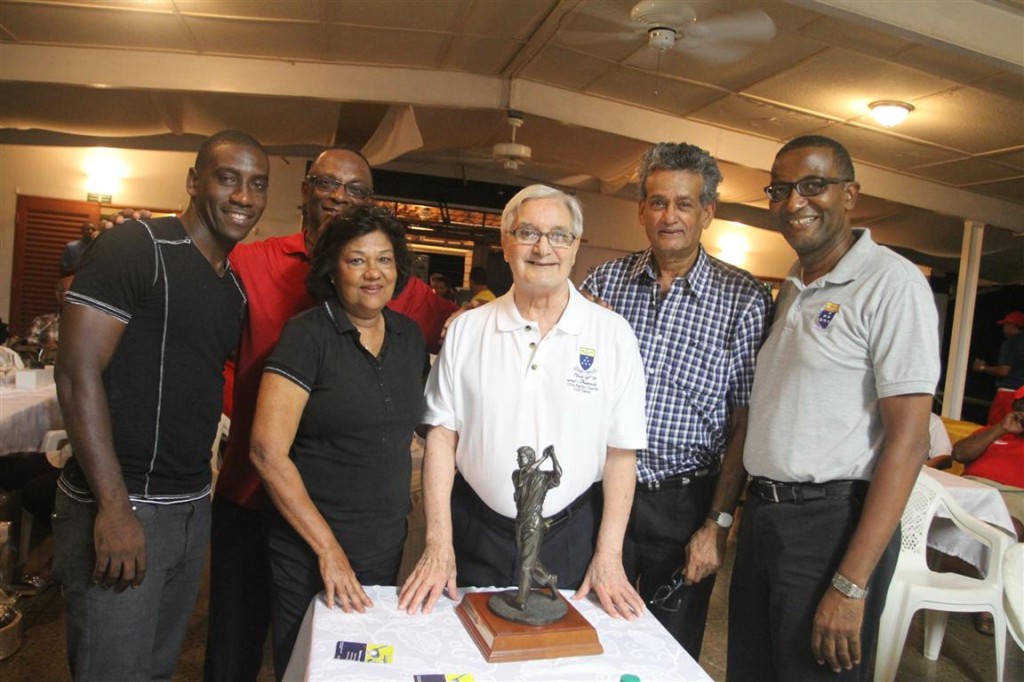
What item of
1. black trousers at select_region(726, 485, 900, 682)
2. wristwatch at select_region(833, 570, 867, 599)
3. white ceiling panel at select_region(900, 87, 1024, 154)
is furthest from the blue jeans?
white ceiling panel at select_region(900, 87, 1024, 154)

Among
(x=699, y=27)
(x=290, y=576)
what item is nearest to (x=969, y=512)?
(x=699, y=27)

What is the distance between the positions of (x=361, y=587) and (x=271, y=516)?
336 mm

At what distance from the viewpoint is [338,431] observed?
172 cm

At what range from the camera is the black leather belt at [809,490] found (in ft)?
5.90

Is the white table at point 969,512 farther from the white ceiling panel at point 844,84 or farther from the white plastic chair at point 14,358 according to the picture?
the white plastic chair at point 14,358

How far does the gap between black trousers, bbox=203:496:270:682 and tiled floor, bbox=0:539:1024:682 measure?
992 mm

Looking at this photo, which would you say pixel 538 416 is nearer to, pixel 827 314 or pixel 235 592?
pixel 827 314

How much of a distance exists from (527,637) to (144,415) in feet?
3.24

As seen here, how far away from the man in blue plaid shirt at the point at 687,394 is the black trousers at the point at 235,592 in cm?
109

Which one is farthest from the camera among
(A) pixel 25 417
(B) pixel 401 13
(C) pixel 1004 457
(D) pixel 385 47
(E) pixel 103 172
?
(E) pixel 103 172

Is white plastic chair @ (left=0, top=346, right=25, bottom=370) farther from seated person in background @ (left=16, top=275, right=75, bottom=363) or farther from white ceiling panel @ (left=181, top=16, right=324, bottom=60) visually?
white ceiling panel @ (left=181, top=16, right=324, bottom=60)

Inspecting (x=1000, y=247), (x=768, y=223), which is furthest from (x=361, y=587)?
(x=1000, y=247)

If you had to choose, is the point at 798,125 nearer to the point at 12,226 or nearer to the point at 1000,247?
the point at 1000,247

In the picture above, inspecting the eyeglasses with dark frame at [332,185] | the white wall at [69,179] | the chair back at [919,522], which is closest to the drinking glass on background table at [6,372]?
the eyeglasses with dark frame at [332,185]
